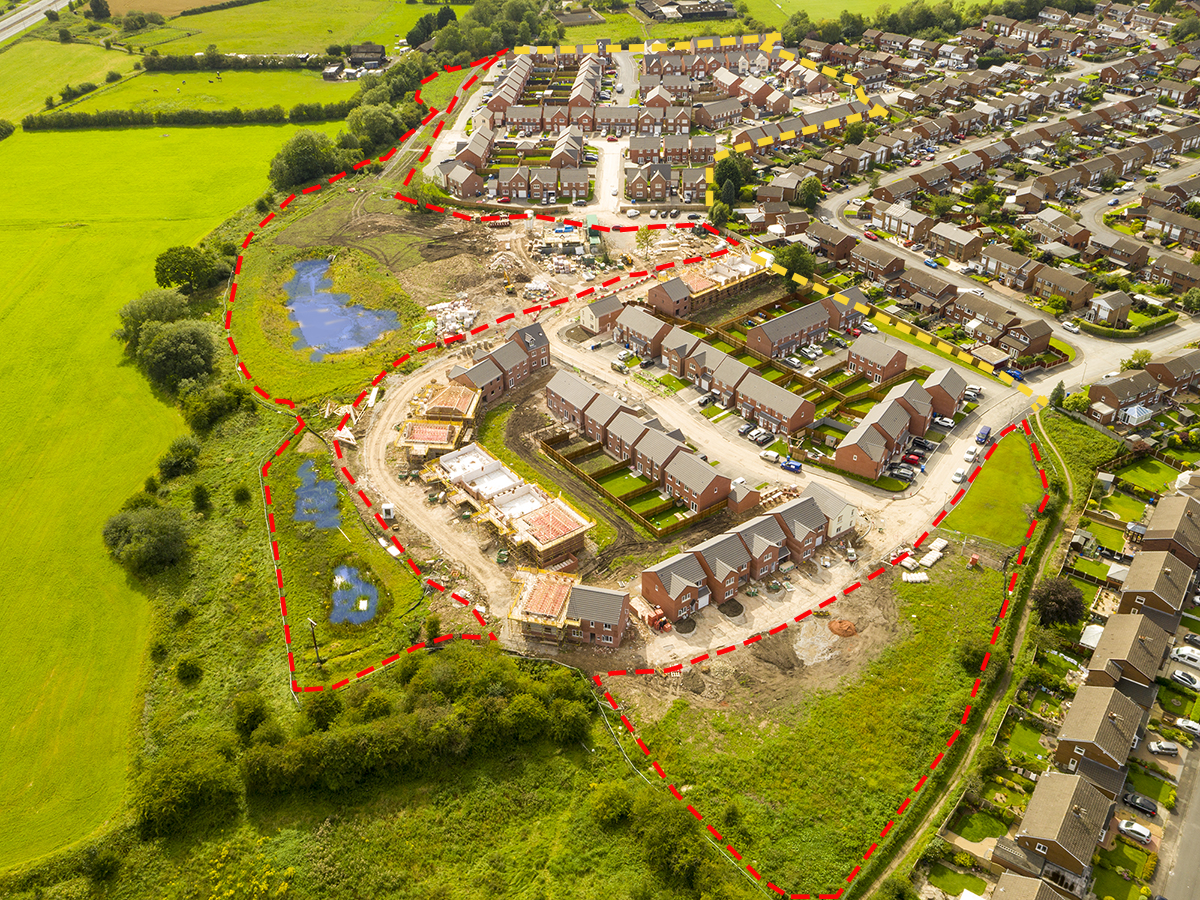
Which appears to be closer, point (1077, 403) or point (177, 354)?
point (1077, 403)

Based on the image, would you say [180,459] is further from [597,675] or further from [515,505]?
[597,675]

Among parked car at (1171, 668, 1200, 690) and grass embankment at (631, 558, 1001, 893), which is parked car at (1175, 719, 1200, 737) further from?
grass embankment at (631, 558, 1001, 893)

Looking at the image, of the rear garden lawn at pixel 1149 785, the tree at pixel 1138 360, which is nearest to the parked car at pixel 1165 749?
the rear garden lawn at pixel 1149 785

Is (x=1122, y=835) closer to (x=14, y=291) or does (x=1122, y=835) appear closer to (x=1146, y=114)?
(x=14, y=291)

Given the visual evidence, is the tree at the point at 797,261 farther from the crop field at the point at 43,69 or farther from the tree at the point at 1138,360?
the crop field at the point at 43,69

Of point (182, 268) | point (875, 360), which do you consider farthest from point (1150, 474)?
point (182, 268)

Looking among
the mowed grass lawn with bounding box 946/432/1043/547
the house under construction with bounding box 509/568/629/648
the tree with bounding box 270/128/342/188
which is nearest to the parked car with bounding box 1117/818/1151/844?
the mowed grass lawn with bounding box 946/432/1043/547

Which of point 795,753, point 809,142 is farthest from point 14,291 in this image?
point 809,142
